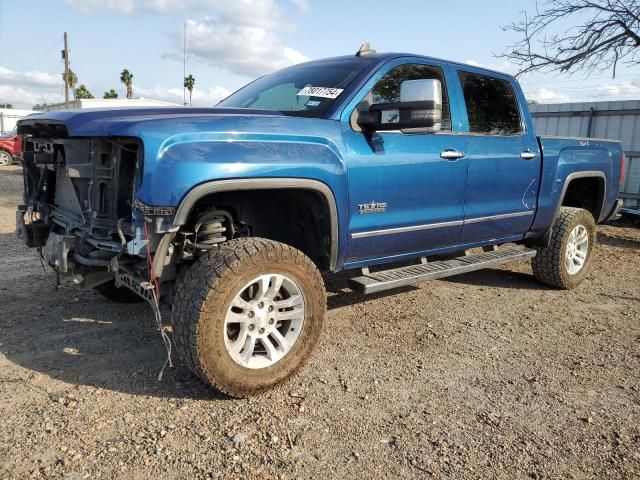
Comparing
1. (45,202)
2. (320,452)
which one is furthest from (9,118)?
(320,452)

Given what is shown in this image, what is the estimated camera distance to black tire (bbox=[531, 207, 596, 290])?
5445 mm

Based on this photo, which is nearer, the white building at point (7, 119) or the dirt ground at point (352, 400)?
the dirt ground at point (352, 400)

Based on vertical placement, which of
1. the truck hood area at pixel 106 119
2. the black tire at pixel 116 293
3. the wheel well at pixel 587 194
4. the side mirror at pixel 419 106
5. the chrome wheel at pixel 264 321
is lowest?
the black tire at pixel 116 293

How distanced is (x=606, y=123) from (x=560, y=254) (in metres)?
8.00

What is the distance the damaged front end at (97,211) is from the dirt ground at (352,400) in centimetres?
64

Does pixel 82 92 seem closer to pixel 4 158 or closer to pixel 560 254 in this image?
pixel 4 158

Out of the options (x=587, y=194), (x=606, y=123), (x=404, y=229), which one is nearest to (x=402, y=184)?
(x=404, y=229)

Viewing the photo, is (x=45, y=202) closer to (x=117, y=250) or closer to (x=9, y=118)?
(x=117, y=250)

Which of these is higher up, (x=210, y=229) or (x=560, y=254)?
(x=210, y=229)

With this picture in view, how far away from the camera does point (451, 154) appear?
13.4 ft

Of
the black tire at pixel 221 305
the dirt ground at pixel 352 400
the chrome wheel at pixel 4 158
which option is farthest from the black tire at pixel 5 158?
the black tire at pixel 221 305

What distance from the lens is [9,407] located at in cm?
292

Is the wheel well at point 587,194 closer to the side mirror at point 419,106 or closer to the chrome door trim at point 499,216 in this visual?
the chrome door trim at point 499,216

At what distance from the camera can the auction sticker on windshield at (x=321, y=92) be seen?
12.0ft
